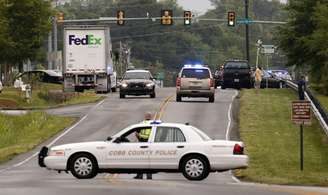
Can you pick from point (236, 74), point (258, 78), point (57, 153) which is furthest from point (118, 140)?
point (258, 78)

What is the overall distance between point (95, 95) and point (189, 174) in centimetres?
3246

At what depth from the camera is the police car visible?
2250cm

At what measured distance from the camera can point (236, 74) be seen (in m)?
59.6

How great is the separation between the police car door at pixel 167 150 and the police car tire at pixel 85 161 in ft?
4.94

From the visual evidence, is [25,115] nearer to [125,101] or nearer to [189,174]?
[125,101]

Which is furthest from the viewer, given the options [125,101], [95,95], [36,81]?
[36,81]

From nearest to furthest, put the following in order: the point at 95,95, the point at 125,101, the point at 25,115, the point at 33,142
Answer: the point at 33,142 → the point at 25,115 → the point at 125,101 → the point at 95,95

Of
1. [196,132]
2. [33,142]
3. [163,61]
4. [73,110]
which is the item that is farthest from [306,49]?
[163,61]

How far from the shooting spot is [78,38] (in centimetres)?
5578

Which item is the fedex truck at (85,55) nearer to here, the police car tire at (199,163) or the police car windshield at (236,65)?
the police car windshield at (236,65)

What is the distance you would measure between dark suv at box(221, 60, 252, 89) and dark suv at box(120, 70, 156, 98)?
9.45 meters

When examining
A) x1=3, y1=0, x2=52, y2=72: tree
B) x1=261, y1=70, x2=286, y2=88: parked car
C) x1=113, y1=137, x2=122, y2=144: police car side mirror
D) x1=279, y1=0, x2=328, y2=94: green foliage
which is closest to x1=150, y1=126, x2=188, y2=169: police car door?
x1=113, y1=137, x2=122, y2=144: police car side mirror

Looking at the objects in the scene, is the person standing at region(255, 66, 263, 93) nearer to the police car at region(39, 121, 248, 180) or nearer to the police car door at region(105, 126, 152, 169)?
the police car at region(39, 121, 248, 180)

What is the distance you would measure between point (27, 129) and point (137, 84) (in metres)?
10.6
